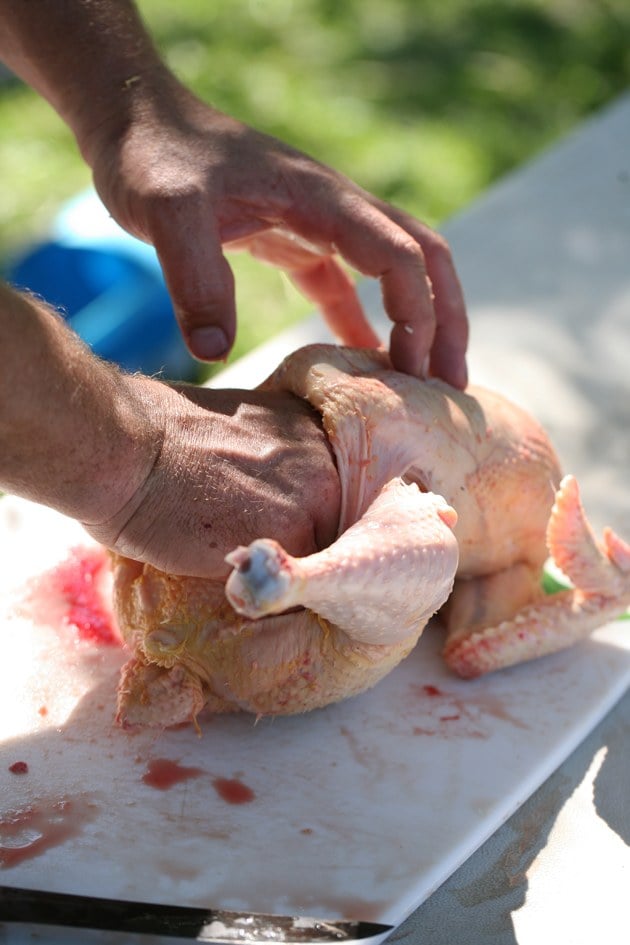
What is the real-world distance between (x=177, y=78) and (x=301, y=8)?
12.4 ft

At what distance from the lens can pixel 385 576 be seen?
1.57 meters

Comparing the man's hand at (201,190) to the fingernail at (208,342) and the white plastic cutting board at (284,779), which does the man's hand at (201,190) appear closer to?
the fingernail at (208,342)

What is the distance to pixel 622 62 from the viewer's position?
17.0 feet

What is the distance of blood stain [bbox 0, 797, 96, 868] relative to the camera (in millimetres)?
1562

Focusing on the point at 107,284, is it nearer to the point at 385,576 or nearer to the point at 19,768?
the point at 19,768

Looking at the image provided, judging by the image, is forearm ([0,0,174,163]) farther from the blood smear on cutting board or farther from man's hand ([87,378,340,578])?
the blood smear on cutting board

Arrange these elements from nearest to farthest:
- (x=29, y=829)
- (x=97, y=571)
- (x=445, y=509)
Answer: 1. (x=29, y=829)
2. (x=445, y=509)
3. (x=97, y=571)

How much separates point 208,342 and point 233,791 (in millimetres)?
752

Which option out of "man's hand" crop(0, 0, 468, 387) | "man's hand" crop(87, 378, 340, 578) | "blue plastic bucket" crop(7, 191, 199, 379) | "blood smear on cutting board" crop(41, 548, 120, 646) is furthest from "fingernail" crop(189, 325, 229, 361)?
"blue plastic bucket" crop(7, 191, 199, 379)

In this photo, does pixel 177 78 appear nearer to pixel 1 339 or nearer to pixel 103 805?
pixel 1 339

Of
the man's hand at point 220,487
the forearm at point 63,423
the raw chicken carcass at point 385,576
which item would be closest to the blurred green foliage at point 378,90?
the raw chicken carcass at point 385,576

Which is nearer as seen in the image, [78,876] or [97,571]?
[78,876]

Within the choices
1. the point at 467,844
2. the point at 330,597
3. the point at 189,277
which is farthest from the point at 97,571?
the point at 467,844

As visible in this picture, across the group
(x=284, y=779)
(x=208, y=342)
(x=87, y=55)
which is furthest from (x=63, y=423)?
(x=87, y=55)
